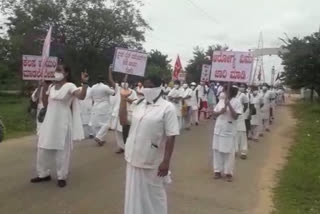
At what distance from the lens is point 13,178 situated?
352 inches

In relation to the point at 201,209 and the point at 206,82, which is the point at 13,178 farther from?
the point at 206,82

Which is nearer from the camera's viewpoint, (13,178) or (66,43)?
(13,178)

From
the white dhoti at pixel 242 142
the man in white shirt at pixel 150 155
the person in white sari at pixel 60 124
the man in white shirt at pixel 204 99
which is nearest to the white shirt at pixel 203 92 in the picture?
the man in white shirt at pixel 204 99

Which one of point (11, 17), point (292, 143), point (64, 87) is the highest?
point (11, 17)

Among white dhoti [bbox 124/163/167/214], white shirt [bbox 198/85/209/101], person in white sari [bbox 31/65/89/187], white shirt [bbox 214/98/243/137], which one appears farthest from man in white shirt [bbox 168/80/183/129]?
white dhoti [bbox 124/163/167/214]

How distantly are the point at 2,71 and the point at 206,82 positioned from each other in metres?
13.6

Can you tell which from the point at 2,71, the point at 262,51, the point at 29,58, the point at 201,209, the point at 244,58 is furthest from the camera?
the point at 262,51

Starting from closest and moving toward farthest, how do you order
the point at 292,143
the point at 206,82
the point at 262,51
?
the point at 292,143, the point at 206,82, the point at 262,51

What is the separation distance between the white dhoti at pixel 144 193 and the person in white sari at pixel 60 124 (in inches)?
100

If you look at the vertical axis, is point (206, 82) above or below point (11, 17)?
below

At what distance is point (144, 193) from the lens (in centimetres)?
→ 595

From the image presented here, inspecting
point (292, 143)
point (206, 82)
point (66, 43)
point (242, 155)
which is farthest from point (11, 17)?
point (242, 155)

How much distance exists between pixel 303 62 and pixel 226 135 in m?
28.0

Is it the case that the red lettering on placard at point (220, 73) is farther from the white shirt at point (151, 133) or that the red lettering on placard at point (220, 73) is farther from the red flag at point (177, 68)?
the red flag at point (177, 68)
